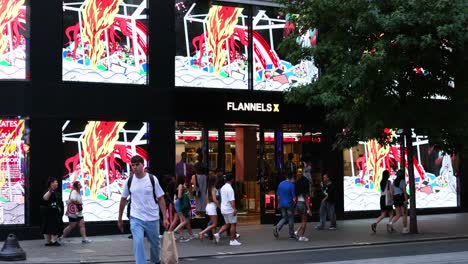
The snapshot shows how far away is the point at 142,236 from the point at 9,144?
8.41 m

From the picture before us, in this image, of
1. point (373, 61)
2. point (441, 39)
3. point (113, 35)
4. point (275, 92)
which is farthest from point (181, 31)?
point (441, 39)

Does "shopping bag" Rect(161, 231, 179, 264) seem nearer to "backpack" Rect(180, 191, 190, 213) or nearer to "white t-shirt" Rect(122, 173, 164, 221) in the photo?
"white t-shirt" Rect(122, 173, 164, 221)

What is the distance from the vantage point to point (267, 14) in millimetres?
20422

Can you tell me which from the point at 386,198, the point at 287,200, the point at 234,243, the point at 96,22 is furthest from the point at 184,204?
the point at 386,198

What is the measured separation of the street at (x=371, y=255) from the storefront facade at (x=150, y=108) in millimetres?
5353

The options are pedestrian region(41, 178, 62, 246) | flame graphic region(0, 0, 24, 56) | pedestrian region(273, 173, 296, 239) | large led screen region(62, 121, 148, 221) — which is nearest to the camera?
pedestrian region(41, 178, 62, 246)

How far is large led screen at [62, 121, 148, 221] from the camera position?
17.5m

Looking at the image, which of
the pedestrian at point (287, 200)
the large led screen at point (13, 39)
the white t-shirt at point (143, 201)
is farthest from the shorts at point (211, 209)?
the large led screen at point (13, 39)

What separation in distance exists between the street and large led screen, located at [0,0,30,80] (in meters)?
7.38

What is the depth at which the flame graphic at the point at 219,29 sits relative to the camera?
19.5 metres

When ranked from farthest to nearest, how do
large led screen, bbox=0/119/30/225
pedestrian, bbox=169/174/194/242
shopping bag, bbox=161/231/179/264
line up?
large led screen, bbox=0/119/30/225
pedestrian, bbox=169/174/194/242
shopping bag, bbox=161/231/179/264

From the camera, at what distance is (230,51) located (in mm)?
19781

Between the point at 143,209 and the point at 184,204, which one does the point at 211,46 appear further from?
the point at 143,209

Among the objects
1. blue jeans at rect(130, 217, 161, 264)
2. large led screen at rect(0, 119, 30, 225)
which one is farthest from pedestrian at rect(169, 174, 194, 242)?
blue jeans at rect(130, 217, 161, 264)
